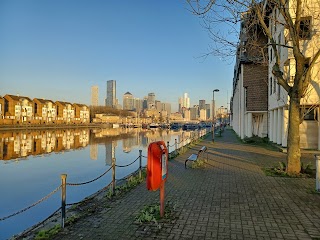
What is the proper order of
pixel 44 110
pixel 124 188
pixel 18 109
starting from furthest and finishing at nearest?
1. pixel 44 110
2. pixel 18 109
3. pixel 124 188

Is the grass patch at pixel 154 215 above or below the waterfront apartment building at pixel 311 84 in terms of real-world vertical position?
below

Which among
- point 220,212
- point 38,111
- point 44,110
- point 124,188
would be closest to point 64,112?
point 44,110

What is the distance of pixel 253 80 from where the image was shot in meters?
30.9

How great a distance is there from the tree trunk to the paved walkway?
0.90 m

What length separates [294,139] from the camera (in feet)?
37.9

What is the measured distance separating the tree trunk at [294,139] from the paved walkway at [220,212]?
896mm

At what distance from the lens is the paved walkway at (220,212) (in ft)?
18.5

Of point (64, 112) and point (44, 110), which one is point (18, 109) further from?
point (64, 112)

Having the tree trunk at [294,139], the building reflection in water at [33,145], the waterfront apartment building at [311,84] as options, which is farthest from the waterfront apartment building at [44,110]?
the tree trunk at [294,139]

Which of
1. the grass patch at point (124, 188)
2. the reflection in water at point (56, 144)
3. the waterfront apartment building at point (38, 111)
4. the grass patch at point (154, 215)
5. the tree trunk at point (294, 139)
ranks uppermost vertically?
the waterfront apartment building at point (38, 111)

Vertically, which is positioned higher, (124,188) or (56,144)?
(124,188)

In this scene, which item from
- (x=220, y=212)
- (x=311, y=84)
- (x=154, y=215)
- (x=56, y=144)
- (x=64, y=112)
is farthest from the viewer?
(x=64, y=112)

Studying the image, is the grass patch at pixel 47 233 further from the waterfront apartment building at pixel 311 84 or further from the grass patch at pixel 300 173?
the waterfront apartment building at pixel 311 84

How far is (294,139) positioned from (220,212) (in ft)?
A: 20.7
